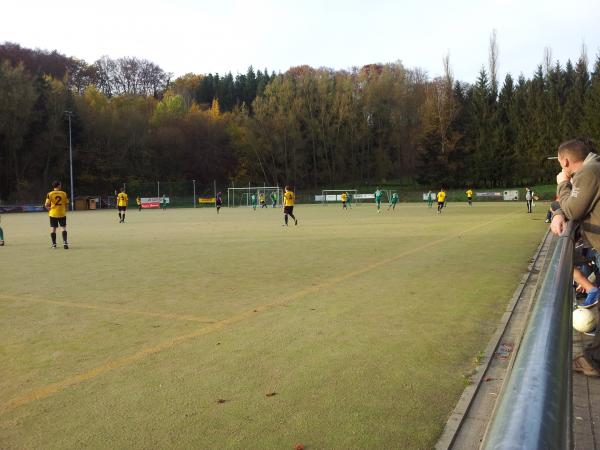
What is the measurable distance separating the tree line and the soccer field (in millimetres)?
58149

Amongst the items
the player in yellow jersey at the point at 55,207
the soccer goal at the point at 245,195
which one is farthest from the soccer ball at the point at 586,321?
the soccer goal at the point at 245,195

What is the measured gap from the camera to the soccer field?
3287 mm

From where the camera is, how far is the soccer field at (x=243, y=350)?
329cm

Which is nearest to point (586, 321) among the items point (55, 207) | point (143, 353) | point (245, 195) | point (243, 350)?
point (243, 350)

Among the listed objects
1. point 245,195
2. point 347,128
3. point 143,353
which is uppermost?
point 347,128

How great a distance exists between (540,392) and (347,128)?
73764 millimetres

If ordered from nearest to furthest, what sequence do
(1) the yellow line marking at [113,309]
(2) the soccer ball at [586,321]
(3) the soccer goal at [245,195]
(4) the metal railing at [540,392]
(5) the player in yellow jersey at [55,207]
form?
(4) the metal railing at [540,392]
(2) the soccer ball at [586,321]
(1) the yellow line marking at [113,309]
(5) the player in yellow jersey at [55,207]
(3) the soccer goal at [245,195]

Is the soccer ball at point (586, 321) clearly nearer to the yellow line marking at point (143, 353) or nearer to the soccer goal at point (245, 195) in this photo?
the yellow line marking at point (143, 353)

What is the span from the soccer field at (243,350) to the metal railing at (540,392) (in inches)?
79.3

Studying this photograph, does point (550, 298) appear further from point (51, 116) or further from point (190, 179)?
point (190, 179)

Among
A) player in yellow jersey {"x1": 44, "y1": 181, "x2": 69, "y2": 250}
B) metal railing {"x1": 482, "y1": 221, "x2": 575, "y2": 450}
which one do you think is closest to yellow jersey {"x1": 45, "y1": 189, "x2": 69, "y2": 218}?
player in yellow jersey {"x1": 44, "y1": 181, "x2": 69, "y2": 250}

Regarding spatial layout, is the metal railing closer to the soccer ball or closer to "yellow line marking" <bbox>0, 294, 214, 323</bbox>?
the soccer ball

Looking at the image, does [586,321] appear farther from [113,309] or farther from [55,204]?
[55,204]

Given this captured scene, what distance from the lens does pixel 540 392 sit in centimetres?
97
